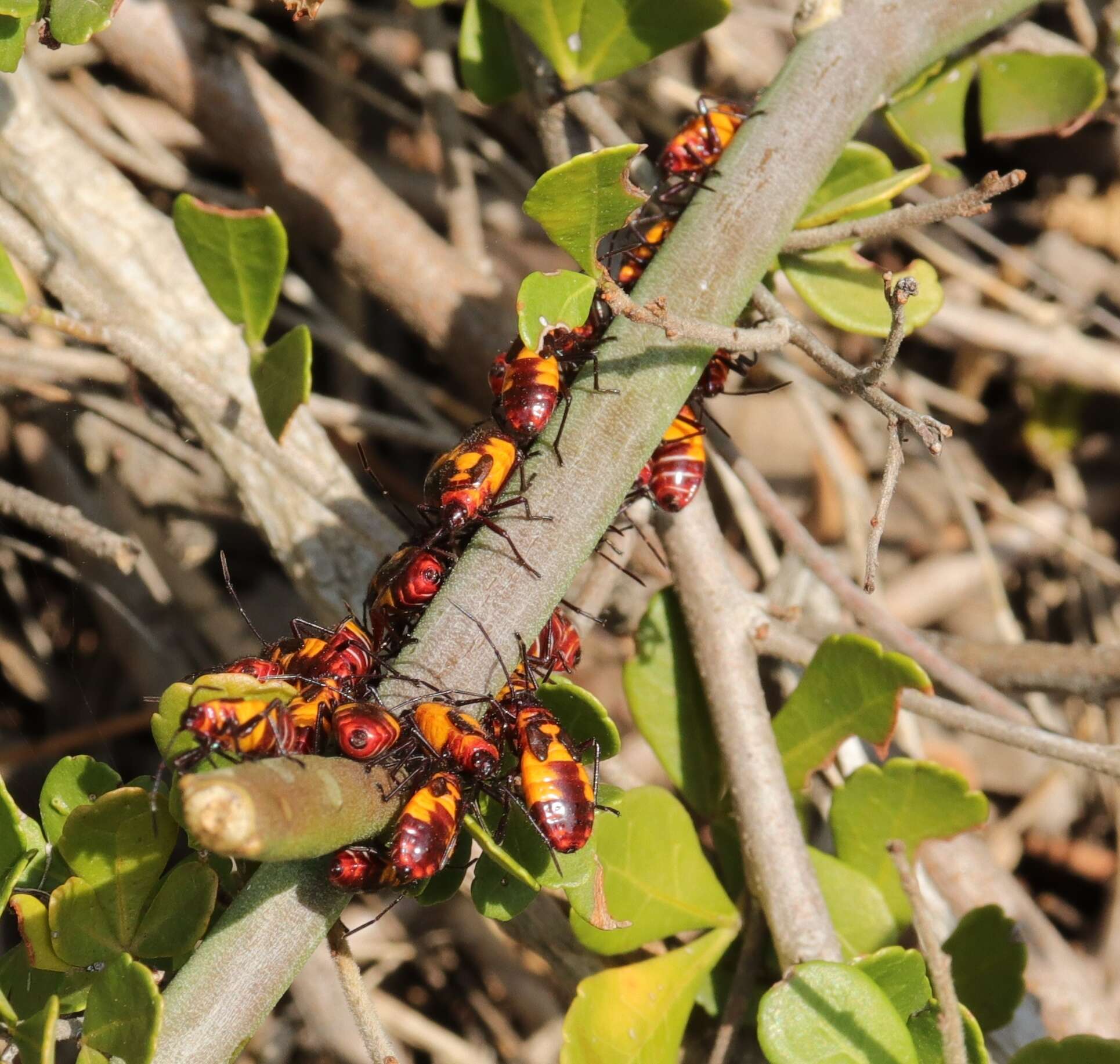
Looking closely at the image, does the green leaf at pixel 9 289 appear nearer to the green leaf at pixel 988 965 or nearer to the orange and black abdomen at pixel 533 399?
the orange and black abdomen at pixel 533 399

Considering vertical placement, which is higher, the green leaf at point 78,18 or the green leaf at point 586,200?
the green leaf at point 78,18

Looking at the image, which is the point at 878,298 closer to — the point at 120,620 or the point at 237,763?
the point at 237,763

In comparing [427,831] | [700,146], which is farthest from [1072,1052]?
[700,146]

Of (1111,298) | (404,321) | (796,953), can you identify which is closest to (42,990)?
(796,953)

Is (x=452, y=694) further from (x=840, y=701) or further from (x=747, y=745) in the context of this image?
(x=840, y=701)

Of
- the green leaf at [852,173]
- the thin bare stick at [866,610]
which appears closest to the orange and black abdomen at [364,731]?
the thin bare stick at [866,610]

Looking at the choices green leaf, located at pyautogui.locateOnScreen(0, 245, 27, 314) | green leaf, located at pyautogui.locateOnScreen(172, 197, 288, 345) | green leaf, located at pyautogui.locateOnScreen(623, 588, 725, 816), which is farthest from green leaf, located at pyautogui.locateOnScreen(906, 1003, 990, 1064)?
green leaf, located at pyautogui.locateOnScreen(0, 245, 27, 314)
